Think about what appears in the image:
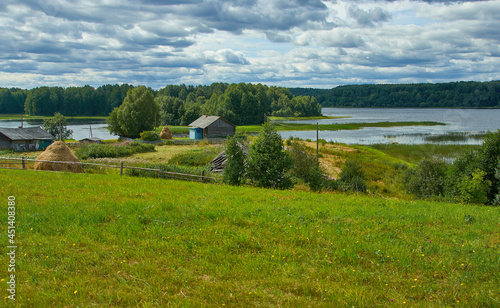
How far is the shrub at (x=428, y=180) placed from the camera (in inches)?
1179

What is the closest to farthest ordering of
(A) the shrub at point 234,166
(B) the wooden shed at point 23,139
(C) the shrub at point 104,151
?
(A) the shrub at point 234,166 → (C) the shrub at point 104,151 → (B) the wooden shed at point 23,139

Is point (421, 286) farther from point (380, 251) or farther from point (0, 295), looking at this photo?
point (0, 295)

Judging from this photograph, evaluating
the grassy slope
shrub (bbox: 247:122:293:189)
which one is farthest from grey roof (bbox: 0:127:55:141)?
the grassy slope

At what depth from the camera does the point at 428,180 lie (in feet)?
98.9

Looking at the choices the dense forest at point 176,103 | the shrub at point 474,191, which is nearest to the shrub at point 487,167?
the shrub at point 474,191

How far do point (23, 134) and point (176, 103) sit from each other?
69.1 m

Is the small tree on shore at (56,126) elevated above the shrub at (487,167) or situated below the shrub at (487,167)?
above

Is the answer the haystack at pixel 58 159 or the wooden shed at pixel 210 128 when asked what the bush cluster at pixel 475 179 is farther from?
the wooden shed at pixel 210 128

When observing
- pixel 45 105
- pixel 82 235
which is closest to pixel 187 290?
pixel 82 235

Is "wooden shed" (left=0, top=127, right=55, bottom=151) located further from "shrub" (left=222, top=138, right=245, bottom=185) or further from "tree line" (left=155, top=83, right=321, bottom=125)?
"tree line" (left=155, top=83, right=321, bottom=125)

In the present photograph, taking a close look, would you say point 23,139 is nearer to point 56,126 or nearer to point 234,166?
point 56,126

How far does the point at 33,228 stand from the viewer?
8477mm

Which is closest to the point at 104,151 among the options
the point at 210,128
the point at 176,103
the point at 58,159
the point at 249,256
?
the point at 58,159

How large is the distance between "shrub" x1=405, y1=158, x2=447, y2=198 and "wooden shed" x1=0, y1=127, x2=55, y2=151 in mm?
54864
